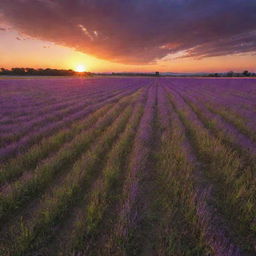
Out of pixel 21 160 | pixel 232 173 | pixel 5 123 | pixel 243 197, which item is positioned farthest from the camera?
pixel 5 123

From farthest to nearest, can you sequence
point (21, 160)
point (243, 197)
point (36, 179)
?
point (21, 160) < point (36, 179) < point (243, 197)

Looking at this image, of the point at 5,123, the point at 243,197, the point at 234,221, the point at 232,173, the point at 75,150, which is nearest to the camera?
the point at 234,221

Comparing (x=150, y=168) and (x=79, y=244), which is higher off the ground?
(x=79, y=244)

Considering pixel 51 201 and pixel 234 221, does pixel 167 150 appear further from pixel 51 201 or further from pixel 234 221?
pixel 51 201

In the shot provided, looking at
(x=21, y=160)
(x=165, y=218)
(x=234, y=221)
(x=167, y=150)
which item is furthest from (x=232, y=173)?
(x=21, y=160)

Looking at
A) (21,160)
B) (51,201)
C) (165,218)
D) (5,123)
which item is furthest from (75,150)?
(5,123)

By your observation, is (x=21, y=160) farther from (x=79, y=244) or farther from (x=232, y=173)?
(x=232, y=173)

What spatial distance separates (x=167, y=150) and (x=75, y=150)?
283cm

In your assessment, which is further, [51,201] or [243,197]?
[243,197]

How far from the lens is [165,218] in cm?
247

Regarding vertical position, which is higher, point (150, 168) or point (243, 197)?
point (243, 197)

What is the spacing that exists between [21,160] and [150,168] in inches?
132

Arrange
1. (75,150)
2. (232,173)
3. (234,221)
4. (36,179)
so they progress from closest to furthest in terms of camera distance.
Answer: (234,221) < (36,179) < (232,173) < (75,150)

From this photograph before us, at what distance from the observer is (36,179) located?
316 cm
